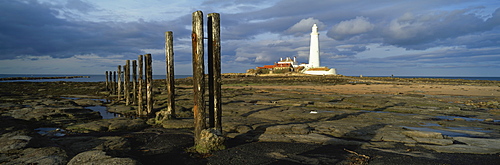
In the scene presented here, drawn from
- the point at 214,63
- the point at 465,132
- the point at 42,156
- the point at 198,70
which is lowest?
the point at 465,132

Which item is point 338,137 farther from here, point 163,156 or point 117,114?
point 117,114

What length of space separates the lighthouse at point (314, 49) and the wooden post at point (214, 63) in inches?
3119

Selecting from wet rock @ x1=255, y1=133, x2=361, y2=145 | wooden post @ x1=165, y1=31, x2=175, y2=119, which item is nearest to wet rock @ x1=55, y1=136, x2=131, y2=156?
wet rock @ x1=255, y1=133, x2=361, y2=145

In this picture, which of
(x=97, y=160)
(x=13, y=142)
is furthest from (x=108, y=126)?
(x=97, y=160)

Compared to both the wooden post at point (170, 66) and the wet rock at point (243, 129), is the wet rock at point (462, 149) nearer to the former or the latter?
the wet rock at point (243, 129)

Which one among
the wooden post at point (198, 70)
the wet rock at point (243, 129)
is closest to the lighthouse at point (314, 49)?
the wet rock at point (243, 129)

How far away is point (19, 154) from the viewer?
19.0 feet

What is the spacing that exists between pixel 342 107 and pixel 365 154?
9774mm

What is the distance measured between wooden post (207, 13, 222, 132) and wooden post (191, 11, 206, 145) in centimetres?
35

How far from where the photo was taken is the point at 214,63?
24.2 feet

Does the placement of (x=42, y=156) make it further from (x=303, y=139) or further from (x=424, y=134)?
(x=424, y=134)

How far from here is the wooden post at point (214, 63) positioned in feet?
23.8

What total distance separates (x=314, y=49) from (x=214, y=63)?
80042 mm

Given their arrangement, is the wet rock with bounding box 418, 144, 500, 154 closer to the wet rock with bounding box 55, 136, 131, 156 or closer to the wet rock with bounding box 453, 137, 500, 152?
the wet rock with bounding box 453, 137, 500, 152
